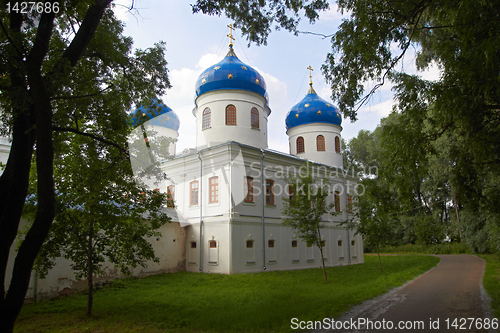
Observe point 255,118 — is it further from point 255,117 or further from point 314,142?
point 314,142

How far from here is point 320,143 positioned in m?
26.9

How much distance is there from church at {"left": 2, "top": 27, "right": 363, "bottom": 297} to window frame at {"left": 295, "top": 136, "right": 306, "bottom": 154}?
3.30m

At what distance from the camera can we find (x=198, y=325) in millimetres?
7977

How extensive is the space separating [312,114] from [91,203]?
21.0 meters

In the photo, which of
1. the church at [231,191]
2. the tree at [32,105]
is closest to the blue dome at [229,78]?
the church at [231,191]

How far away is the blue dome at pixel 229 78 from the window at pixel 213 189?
18.7 ft

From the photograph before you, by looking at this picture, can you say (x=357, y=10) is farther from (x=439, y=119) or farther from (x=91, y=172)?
(x=91, y=172)

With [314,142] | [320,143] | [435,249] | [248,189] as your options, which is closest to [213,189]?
[248,189]

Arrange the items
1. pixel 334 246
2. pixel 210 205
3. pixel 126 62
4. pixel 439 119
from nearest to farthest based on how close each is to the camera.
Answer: pixel 439 119 → pixel 126 62 → pixel 210 205 → pixel 334 246

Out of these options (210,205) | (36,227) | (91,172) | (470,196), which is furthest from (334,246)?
(36,227)

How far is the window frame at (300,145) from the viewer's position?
27214mm

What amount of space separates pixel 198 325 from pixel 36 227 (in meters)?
3.96

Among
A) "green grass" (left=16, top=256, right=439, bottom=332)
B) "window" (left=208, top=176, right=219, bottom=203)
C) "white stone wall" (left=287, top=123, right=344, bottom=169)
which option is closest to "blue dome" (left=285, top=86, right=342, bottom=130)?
"white stone wall" (left=287, top=123, right=344, bottom=169)

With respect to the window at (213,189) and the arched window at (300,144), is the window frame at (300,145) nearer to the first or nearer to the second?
the arched window at (300,144)
